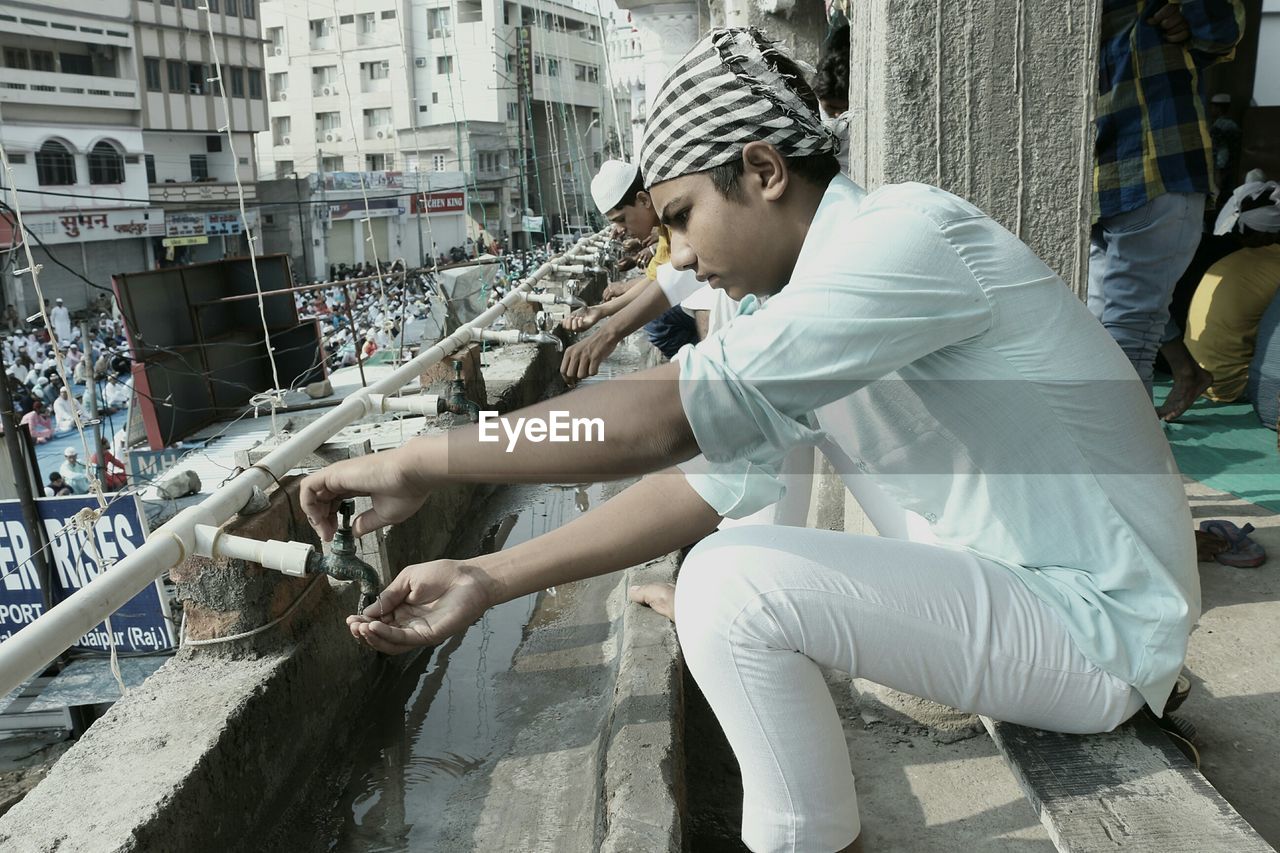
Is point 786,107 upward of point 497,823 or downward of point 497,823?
upward

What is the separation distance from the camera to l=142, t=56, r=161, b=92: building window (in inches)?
1403

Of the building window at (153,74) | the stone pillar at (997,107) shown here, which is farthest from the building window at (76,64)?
the stone pillar at (997,107)

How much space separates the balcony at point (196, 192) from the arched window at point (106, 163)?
1352mm

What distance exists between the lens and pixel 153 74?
35969 mm

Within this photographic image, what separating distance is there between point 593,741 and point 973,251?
6.25 ft

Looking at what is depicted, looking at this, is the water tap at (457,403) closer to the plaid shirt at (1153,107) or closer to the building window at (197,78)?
the plaid shirt at (1153,107)

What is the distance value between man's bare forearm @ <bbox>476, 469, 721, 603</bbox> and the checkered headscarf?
1.71ft

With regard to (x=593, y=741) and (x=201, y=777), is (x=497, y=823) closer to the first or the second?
(x=593, y=741)

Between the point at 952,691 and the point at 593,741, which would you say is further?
the point at 593,741

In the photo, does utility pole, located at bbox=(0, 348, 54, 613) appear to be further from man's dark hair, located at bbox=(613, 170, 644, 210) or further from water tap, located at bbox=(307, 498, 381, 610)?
water tap, located at bbox=(307, 498, 381, 610)

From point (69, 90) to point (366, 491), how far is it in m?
36.8

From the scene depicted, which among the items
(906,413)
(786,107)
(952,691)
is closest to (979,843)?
(952,691)

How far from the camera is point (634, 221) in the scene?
→ 14.5ft

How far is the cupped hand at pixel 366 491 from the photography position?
5.18 ft
